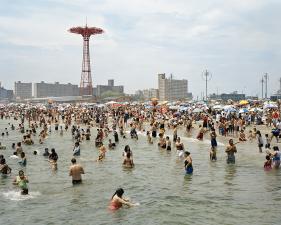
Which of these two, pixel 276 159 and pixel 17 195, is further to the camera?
pixel 276 159

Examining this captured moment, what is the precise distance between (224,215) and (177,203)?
1.96 m

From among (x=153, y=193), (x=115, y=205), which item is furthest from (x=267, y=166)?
(x=115, y=205)

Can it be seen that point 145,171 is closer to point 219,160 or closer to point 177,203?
point 219,160

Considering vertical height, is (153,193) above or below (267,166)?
below

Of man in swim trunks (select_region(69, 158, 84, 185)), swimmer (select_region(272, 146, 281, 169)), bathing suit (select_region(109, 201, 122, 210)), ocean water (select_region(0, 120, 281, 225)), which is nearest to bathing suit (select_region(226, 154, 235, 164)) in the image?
ocean water (select_region(0, 120, 281, 225))

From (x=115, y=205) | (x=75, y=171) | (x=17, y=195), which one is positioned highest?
(x=75, y=171)

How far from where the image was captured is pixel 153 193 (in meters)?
15.4

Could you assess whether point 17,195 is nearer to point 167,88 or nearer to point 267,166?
point 267,166

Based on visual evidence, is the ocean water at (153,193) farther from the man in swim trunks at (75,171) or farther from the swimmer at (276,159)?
the swimmer at (276,159)

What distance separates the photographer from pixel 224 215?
12297 mm

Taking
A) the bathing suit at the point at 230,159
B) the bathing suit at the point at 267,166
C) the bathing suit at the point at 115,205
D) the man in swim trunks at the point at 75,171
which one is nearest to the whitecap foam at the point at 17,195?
the man in swim trunks at the point at 75,171

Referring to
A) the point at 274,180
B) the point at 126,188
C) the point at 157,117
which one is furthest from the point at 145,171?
the point at 157,117

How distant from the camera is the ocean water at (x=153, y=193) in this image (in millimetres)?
12359

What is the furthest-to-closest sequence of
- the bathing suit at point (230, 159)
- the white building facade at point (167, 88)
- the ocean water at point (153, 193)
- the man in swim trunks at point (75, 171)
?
the white building facade at point (167, 88), the bathing suit at point (230, 159), the man in swim trunks at point (75, 171), the ocean water at point (153, 193)
